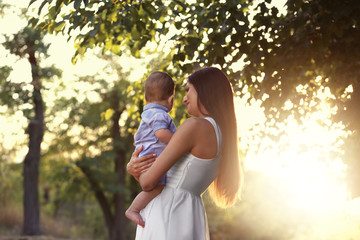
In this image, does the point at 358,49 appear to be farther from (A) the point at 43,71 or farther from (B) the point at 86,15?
(A) the point at 43,71

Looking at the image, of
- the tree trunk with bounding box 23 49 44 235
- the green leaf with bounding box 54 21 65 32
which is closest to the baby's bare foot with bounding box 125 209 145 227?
the green leaf with bounding box 54 21 65 32

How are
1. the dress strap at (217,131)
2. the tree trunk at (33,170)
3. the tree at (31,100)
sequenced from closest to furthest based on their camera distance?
A: the dress strap at (217,131)
the tree at (31,100)
the tree trunk at (33,170)

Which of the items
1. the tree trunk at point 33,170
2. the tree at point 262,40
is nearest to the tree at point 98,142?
the tree trunk at point 33,170

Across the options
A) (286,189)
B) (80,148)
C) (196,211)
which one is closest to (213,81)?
(196,211)

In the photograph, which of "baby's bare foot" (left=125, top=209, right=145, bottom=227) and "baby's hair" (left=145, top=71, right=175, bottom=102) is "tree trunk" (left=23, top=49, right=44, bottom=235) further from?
"baby's bare foot" (left=125, top=209, right=145, bottom=227)

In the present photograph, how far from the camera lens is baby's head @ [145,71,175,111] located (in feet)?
12.2

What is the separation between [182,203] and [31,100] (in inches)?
794

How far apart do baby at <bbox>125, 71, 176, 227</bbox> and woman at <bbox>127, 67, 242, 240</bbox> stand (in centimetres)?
7

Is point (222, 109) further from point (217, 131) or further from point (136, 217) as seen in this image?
point (136, 217)

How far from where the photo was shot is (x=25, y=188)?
23.1 meters

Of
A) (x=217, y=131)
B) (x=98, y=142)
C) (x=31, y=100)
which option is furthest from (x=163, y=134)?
(x=98, y=142)

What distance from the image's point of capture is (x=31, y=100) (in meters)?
22.4

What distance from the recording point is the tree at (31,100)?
21.0m

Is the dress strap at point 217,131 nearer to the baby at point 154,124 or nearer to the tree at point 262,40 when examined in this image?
the baby at point 154,124
